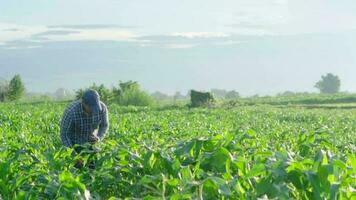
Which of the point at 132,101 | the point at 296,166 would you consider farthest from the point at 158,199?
the point at 132,101

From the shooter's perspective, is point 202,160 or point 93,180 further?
point 93,180

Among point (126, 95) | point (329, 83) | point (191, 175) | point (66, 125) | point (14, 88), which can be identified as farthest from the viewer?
point (329, 83)

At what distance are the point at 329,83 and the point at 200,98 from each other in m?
128

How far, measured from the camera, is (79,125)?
29.3 feet

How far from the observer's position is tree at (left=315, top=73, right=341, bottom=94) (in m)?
169

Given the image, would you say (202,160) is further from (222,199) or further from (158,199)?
(158,199)

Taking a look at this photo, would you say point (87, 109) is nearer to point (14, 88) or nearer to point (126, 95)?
point (126, 95)

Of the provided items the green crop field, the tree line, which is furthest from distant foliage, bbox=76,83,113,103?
the green crop field

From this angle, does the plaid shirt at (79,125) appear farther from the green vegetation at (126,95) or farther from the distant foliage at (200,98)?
the green vegetation at (126,95)

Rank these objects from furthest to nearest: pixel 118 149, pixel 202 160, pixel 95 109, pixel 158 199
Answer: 1. pixel 95 109
2. pixel 118 149
3. pixel 202 160
4. pixel 158 199

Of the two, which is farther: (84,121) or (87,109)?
(84,121)

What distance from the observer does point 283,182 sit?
3439 mm

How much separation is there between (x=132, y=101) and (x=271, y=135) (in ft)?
132

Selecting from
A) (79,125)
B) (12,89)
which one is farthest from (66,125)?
(12,89)
